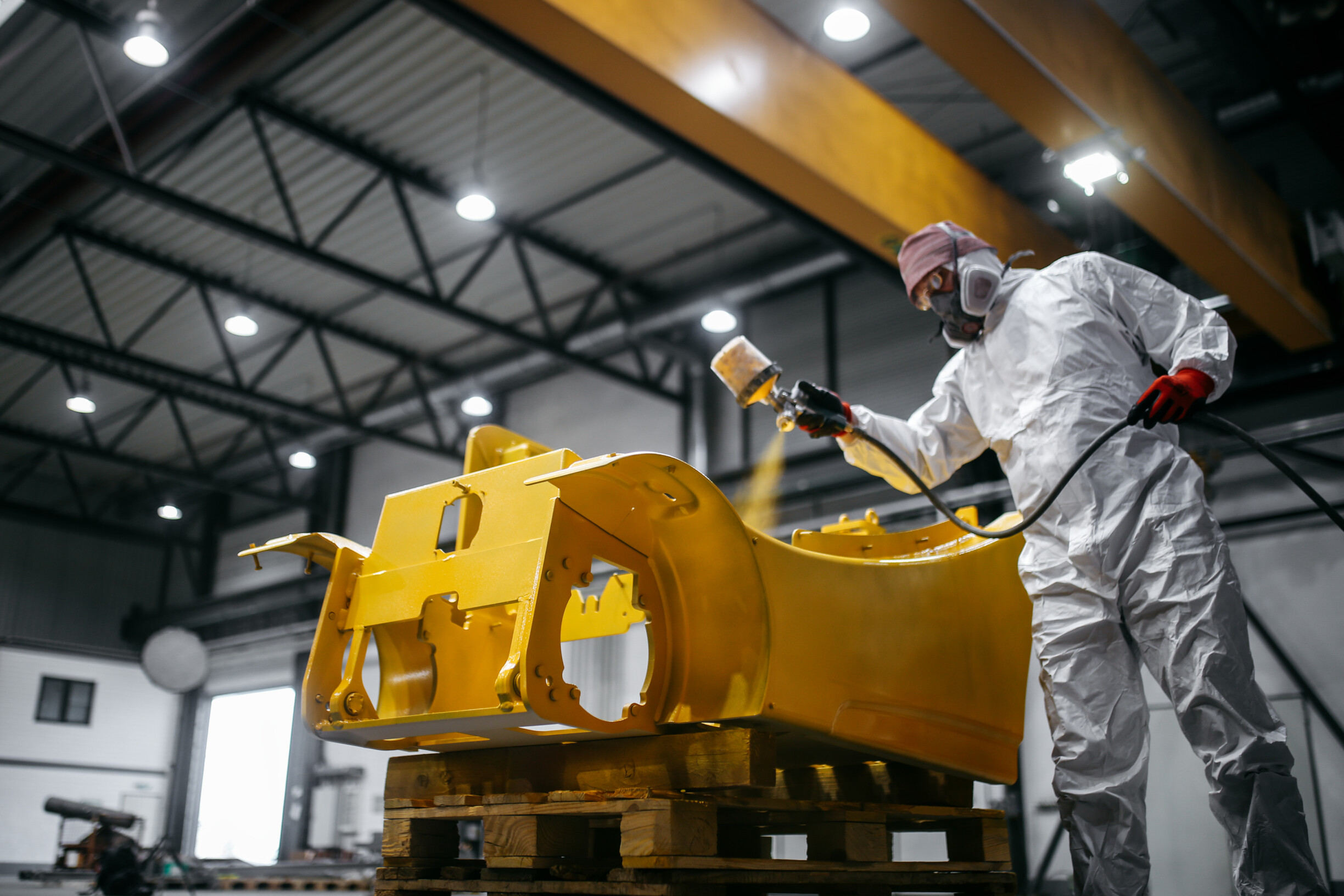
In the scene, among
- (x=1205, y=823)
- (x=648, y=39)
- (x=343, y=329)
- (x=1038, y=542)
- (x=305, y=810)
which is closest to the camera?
(x=1038, y=542)

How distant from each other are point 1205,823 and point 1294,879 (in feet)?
18.2

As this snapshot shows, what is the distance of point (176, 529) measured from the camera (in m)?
19.9

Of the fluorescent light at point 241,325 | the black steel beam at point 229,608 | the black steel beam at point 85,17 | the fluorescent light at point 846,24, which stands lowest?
the black steel beam at point 229,608

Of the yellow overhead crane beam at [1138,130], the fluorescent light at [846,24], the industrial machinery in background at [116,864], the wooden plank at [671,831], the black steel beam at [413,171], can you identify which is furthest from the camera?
the black steel beam at [413,171]

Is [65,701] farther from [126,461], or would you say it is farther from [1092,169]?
[1092,169]

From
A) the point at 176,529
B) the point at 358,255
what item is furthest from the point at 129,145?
the point at 176,529

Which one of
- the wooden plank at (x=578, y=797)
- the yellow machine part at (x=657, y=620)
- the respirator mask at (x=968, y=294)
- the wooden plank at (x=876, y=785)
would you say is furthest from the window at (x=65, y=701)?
the respirator mask at (x=968, y=294)

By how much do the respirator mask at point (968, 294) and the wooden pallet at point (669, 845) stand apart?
152 cm

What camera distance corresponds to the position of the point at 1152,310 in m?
3.21

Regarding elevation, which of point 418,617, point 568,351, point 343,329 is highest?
point 343,329

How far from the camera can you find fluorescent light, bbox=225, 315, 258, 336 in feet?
39.6

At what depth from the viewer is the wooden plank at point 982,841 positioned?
317cm

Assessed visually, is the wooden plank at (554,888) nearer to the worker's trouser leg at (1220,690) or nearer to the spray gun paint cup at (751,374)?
the worker's trouser leg at (1220,690)

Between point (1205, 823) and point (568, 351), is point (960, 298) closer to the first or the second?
point (1205, 823)
